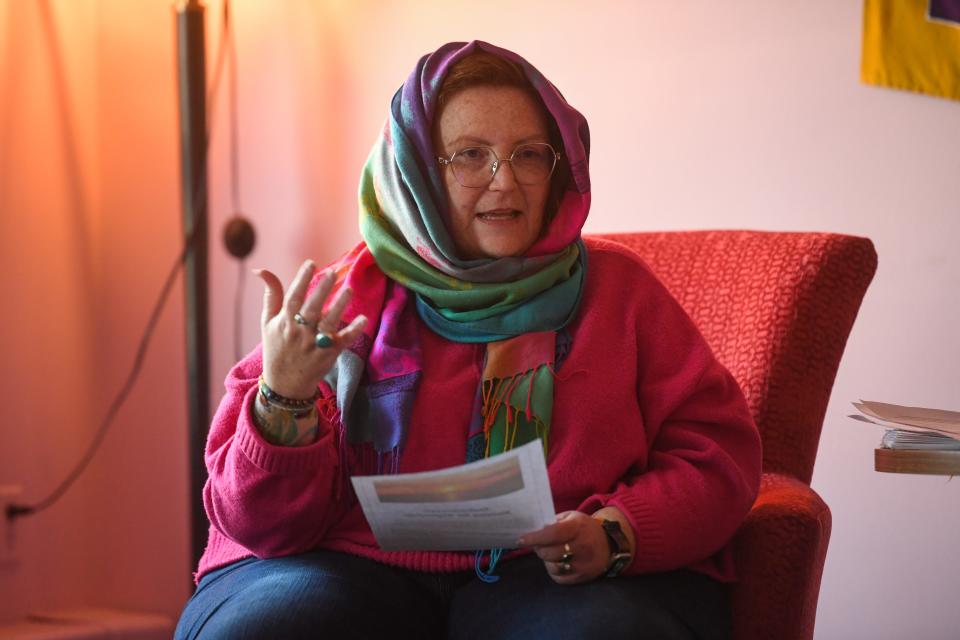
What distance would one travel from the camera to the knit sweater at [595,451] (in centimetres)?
122

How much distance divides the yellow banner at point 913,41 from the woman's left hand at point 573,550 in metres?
1.14

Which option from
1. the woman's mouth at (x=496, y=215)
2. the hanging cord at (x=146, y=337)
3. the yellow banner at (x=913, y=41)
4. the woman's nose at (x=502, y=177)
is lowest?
the hanging cord at (x=146, y=337)

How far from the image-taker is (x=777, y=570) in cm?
124

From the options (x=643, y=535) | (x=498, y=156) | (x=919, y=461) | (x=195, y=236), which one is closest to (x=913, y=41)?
(x=498, y=156)

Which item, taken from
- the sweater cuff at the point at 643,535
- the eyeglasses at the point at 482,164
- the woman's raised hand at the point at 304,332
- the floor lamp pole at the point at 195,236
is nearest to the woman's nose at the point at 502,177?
the eyeglasses at the point at 482,164

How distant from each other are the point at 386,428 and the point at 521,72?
1.67 ft

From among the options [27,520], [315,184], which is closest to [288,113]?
[315,184]

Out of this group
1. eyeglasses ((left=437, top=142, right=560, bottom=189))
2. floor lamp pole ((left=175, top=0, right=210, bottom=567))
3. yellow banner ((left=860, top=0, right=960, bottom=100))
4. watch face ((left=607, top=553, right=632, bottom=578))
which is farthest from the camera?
floor lamp pole ((left=175, top=0, right=210, bottom=567))

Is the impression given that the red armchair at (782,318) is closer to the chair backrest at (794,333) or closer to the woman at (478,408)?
the chair backrest at (794,333)

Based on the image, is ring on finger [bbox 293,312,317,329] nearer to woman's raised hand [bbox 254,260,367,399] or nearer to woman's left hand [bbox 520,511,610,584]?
woman's raised hand [bbox 254,260,367,399]

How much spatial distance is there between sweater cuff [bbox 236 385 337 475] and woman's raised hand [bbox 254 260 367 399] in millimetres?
70

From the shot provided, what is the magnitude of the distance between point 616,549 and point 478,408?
0.82ft

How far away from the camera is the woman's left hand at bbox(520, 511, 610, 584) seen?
1.14m

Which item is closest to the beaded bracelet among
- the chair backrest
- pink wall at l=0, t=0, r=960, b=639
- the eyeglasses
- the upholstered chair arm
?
the eyeglasses
